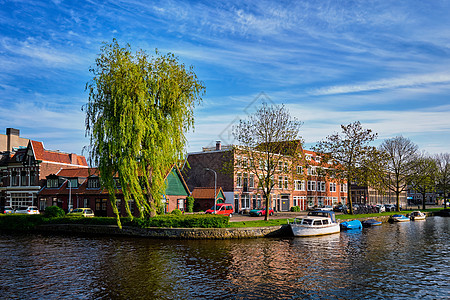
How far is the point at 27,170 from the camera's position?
2682 inches

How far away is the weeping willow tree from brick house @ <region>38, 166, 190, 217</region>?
17.2 m

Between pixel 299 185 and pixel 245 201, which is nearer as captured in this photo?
pixel 245 201

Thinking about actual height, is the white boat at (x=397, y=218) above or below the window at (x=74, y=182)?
below

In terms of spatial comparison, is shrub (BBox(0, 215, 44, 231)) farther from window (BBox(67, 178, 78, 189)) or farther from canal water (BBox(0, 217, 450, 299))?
window (BBox(67, 178, 78, 189))

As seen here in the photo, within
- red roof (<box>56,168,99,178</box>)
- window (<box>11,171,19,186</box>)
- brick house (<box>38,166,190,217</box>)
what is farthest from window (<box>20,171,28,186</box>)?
red roof (<box>56,168,99,178</box>)

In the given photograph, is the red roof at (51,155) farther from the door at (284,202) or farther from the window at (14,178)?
the door at (284,202)

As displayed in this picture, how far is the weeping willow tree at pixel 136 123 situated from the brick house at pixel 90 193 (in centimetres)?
1717

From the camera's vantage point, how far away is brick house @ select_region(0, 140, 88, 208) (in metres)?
66.9

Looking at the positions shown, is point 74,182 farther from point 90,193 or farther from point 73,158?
point 73,158

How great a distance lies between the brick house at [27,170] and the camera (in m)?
66.9

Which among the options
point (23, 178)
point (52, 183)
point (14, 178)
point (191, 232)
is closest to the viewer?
point (191, 232)

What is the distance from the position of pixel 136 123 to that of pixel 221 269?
52.7ft

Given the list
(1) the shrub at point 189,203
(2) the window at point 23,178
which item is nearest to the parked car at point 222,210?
(1) the shrub at point 189,203

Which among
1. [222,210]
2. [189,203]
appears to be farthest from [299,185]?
[189,203]
